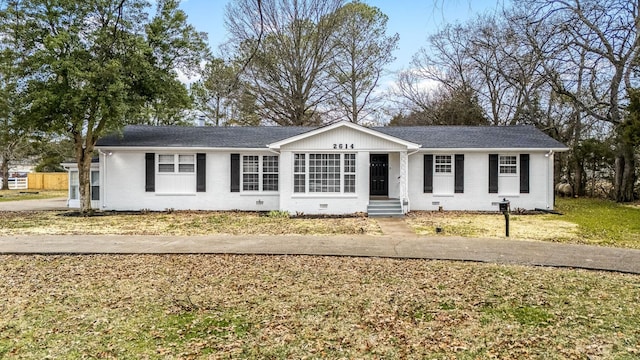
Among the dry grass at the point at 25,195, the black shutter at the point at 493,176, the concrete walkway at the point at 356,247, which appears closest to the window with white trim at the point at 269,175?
the concrete walkway at the point at 356,247

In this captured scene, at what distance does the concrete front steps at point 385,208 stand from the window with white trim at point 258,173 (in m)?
4.03

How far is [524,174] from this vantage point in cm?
1605

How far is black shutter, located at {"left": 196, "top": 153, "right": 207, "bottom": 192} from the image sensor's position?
52.3 feet

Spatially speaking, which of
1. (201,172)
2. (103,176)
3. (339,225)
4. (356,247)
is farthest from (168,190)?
(356,247)

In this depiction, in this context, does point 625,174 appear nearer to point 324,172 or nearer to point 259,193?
point 324,172

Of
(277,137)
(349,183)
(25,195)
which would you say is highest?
(277,137)

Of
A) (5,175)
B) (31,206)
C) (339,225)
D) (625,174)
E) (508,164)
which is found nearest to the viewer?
(339,225)

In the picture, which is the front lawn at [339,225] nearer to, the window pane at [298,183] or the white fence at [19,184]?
the window pane at [298,183]

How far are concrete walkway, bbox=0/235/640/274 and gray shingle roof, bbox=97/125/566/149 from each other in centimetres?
696

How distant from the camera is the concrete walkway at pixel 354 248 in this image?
7422 millimetres

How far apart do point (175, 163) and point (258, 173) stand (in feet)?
10.8

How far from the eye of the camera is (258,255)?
25.7ft

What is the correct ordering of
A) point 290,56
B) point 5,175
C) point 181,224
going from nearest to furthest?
point 181,224 < point 290,56 < point 5,175

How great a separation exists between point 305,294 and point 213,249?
3502 millimetres
